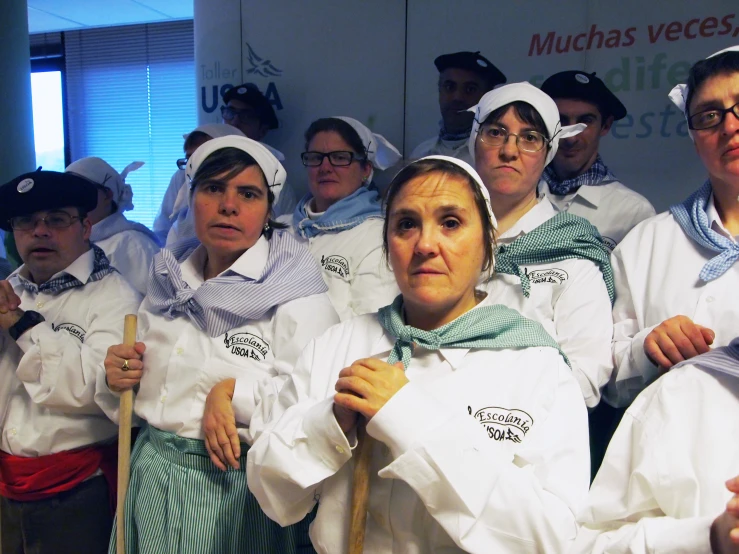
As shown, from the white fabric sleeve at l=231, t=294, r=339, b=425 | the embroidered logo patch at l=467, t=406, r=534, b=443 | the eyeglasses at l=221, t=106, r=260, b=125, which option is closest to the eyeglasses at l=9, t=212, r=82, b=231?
the white fabric sleeve at l=231, t=294, r=339, b=425

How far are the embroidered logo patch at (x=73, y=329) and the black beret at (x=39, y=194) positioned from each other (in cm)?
40

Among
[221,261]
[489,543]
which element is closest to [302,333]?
[221,261]

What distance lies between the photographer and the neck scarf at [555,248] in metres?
1.79

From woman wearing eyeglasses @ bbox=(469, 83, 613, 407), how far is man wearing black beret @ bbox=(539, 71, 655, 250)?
348mm

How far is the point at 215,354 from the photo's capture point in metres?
1.78

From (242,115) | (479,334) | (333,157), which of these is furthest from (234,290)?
(242,115)

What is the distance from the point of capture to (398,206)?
1.38 m

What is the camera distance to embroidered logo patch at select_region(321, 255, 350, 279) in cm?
239

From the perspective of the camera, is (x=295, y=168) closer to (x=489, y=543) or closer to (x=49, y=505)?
(x=49, y=505)

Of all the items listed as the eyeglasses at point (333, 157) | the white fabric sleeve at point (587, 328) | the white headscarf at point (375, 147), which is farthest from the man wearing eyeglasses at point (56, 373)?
the white fabric sleeve at point (587, 328)

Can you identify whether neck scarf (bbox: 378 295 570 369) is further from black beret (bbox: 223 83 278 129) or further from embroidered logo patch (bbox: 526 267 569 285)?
black beret (bbox: 223 83 278 129)

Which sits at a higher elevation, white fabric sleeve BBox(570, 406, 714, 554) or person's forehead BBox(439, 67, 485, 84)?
person's forehead BBox(439, 67, 485, 84)

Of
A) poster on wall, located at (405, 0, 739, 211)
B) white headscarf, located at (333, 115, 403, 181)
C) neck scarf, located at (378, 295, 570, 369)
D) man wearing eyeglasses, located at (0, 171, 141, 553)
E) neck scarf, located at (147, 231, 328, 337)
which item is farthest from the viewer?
poster on wall, located at (405, 0, 739, 211)

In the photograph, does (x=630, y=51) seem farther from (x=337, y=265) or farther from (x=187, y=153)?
(x=187, y=153)
